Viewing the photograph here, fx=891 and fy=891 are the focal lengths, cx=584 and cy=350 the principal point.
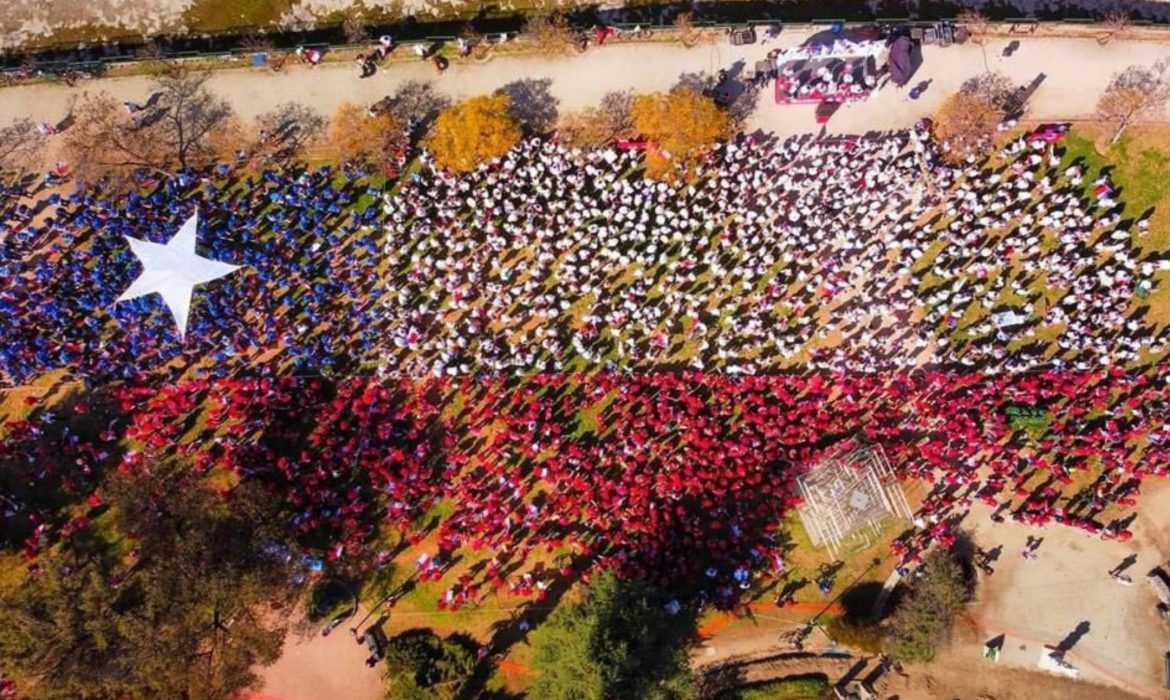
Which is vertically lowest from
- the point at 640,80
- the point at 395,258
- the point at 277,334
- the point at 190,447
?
the point at 190,447

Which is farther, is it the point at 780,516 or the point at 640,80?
the point at 640,80

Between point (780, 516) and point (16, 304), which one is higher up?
point (16, 304)

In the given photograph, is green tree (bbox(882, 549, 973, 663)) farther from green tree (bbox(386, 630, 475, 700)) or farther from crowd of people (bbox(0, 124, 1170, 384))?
green tree (bbox(386, 630, 475, 700))

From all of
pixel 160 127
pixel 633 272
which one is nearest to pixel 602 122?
pixel 633 272

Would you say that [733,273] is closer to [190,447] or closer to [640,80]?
[640,80]

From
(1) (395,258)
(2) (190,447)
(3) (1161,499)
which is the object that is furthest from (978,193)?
(2) (190,447)

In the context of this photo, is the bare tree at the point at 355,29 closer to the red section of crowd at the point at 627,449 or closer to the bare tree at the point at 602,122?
the bare tree at the point at 602,122

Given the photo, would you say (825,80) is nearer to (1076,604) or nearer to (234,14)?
(1076,604)
